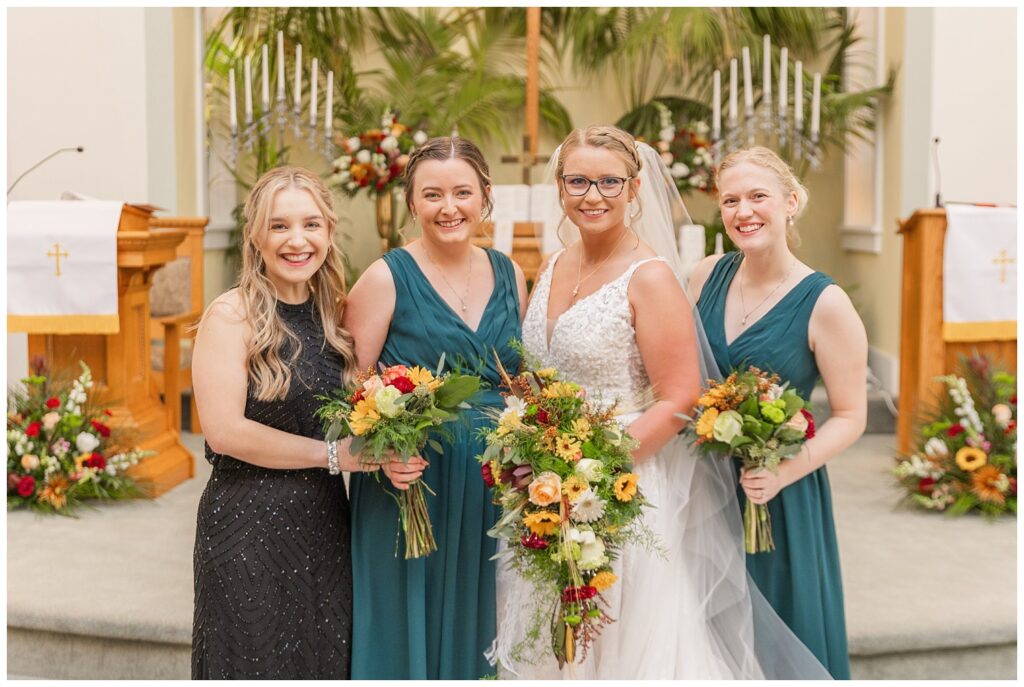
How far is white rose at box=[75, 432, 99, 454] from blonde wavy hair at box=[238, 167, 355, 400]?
8.60 ft

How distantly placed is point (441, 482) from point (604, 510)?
0.58 m

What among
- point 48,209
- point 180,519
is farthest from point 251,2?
point 180,519

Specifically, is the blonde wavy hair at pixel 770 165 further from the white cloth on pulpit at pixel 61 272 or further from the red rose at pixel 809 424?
the white cloth on pulpit at pixel 61 272

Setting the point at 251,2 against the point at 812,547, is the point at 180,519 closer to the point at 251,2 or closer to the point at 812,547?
the point at 812,547

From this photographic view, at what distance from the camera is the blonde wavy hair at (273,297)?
2.62 m

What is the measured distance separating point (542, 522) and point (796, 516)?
3.00 feet

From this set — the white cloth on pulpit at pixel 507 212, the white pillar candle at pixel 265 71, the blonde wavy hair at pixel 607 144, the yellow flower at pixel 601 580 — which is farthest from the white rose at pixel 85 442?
the white pillar candle at pixel 265 71

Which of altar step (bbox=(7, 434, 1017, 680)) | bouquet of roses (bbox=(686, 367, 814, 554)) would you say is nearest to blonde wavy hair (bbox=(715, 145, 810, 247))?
bouquet of roses (bbox=(686, 367, 814, 554))

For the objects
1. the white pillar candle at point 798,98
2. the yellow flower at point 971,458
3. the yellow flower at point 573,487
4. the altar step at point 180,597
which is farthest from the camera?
the white pillar candle at point 798,98

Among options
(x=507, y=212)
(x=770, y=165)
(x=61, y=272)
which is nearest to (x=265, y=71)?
(x=507, y=212)

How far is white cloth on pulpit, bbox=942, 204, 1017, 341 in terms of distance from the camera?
562cm

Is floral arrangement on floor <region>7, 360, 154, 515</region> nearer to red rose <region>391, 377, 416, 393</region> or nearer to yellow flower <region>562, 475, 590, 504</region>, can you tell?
red rose <region>391, 377, 416, 393</region>

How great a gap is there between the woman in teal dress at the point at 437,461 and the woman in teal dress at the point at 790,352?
0.66m

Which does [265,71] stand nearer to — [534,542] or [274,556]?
[274,556]
